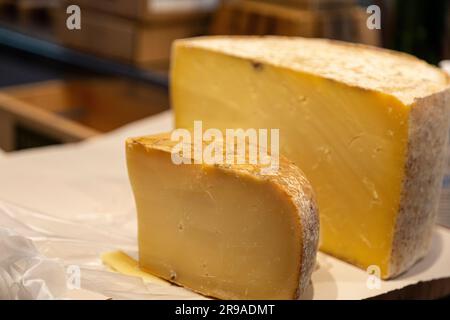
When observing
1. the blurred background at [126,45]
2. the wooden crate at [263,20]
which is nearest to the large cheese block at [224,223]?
the blurred background at [126,45]

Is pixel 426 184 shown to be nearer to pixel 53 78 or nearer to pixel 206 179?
pixel 206 179

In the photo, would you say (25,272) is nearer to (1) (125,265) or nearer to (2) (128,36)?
(1) (125,265)

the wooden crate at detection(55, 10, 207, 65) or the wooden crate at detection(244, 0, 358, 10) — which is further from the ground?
the wooden crate at detection(244, 0, 358, 10)

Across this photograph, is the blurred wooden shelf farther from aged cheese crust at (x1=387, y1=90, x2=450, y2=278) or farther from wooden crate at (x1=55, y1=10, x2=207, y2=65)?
aged cheese crust at (x1=387, y1=90, x2=450, y2=278)

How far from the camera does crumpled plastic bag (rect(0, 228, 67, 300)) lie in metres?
0.91

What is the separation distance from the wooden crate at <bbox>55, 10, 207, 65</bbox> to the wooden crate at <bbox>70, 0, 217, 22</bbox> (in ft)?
0.07

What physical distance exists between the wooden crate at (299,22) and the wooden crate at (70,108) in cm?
31

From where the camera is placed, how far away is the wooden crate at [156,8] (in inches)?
87.7

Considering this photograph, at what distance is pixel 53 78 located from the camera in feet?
7.32

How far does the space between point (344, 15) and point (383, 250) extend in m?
1.06

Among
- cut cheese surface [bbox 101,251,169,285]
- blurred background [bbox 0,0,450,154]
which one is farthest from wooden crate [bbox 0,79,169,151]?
cut cheese surface [bbox 101,251,169,285]

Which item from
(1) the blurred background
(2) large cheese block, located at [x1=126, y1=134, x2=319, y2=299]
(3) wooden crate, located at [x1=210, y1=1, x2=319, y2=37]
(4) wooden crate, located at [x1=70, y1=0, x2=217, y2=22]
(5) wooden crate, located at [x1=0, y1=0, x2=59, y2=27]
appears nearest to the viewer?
(2) large cheese block, located at [x1=126, y1=134, x2=319, y2=299]

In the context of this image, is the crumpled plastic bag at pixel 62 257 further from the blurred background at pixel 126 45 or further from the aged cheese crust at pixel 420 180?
the blurred background at pixel 126 45

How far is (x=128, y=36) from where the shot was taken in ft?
7.50
